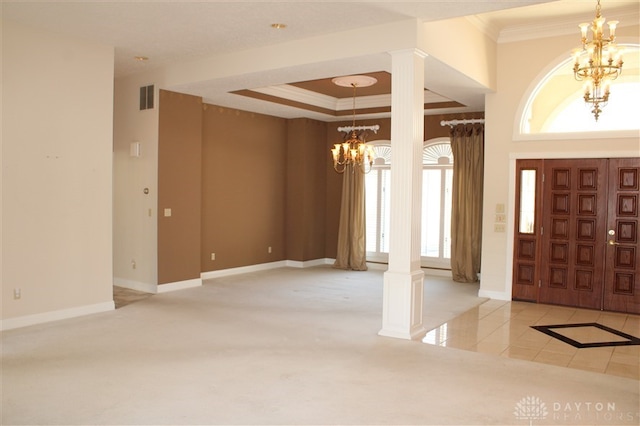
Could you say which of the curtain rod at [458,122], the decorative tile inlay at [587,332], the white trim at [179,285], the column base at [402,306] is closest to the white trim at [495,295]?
the decorative tile inlay at [587,332]

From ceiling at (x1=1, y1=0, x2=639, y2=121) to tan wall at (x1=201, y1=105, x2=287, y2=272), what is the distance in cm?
91

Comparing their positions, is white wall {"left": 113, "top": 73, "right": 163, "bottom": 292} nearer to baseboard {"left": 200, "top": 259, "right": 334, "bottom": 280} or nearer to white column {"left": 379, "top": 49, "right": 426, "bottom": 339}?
baseboard {"left": 200, "top": 259, "right": 334, "bottom": 280}

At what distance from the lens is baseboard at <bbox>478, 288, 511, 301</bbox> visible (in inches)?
295

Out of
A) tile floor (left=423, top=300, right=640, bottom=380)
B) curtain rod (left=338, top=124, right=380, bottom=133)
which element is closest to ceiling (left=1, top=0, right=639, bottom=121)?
curtain rod (left=338, top=124, right=380, bottom=133)

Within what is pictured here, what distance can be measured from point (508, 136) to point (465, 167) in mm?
1650

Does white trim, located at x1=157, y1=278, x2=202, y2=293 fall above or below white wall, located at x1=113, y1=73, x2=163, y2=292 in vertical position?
below

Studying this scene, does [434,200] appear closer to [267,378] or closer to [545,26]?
[545,26]

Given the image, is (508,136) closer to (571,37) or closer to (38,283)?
(571,37)

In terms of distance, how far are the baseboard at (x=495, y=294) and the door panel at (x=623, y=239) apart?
4.10ft

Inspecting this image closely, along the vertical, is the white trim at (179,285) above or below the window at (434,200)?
below

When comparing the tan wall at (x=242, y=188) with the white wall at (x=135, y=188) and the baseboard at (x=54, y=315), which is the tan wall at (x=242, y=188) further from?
the baseboard at (x=54, y=315)

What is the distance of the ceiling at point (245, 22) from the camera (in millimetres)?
5023

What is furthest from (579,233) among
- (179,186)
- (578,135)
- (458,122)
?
(179,186)

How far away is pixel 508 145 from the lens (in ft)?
24.5
